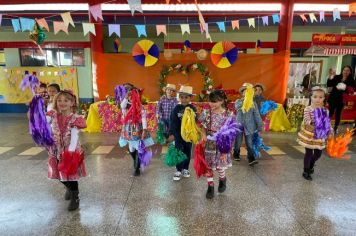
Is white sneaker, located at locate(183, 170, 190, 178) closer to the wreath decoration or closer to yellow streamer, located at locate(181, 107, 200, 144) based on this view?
yellow streamer, located at locate(181, 107, 200, 144)

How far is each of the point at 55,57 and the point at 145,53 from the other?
Answer: 21.4 feet

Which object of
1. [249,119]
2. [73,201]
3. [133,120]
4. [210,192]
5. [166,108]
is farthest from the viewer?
[166,108]

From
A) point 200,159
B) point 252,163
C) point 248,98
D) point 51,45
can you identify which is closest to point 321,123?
point 248,98

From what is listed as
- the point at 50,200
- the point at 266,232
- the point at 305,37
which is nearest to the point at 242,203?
the point at 266,232

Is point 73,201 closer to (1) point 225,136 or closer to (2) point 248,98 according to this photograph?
(1) point 225,136

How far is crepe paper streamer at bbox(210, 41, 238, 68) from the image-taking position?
7461 millimetres

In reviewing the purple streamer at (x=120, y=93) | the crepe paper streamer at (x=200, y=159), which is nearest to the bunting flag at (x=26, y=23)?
the purple streamer at (x=120, y=93)

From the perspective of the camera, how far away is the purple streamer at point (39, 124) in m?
2.98

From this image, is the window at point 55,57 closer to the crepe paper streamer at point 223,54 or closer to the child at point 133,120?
the crepe paper streamer at point 223,54

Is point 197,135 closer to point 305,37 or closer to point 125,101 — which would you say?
point 125,101

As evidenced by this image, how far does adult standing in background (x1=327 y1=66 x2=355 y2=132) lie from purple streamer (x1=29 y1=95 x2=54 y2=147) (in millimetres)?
6319

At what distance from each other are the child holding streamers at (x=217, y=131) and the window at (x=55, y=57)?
10.1 metres

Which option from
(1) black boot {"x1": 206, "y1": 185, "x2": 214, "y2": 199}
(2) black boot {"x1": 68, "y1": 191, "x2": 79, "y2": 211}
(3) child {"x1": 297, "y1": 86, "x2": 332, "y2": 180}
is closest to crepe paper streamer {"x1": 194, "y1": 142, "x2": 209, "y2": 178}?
(1) black boot {"x1": 206, "y1": 185, "x2": 214, "y2": 199}

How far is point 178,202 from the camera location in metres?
3.38
